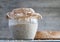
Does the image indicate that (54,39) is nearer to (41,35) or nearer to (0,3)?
(41,35)

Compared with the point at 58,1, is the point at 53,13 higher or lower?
lower

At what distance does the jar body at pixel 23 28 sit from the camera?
88 cm

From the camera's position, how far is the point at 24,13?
0.90m

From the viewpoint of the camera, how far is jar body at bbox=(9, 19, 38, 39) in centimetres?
88

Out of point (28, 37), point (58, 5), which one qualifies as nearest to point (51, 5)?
point (58, 5)

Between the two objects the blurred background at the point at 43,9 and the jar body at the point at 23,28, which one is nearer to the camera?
the jar body at the point at 23,28

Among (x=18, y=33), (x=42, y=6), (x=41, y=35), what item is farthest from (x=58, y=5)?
(x=18, y=33)

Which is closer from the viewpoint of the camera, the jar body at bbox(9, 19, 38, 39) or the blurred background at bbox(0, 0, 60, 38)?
the jar body at bbox(9, 19, 38, 39)

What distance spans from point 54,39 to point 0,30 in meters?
0.63

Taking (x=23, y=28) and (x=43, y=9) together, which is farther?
(x=43, y=9)

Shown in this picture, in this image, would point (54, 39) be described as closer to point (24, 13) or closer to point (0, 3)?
point (24, 13)

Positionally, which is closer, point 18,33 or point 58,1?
point 18,33

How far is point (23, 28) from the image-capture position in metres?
0.88

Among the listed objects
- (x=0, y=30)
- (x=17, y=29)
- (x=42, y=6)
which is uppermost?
(x=42, y=6)
